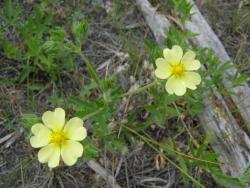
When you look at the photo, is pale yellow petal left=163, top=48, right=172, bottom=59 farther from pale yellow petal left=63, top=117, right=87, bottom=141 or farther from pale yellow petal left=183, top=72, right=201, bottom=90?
pale yellow petal left=63, top=117, right=87, bottom=141

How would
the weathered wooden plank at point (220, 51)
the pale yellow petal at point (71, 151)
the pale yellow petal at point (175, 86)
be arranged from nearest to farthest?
the pale yellow petal at point (71, 151) < the pale yellow petal at point (175, 86) < the weathered wooden plank at point (220, 51)

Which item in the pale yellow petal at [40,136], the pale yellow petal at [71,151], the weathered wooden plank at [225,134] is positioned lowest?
the weathered wooden plank at [225,134]

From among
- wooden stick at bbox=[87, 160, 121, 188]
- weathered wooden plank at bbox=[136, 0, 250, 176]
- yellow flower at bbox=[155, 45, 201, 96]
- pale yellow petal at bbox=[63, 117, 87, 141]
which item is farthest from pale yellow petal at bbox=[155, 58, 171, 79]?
wooden stick at bbox=[87, 160, 121, 188]

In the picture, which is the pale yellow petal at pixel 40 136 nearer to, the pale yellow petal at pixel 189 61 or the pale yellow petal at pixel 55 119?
the pale yellow petal at pixel 55 119

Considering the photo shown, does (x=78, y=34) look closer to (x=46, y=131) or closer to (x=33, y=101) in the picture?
(x=46, y=131)

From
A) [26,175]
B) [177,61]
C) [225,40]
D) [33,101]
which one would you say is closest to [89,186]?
[26,175]

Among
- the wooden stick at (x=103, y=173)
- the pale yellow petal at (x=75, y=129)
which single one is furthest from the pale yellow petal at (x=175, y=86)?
the wooden stick at (x=103, y=173)
